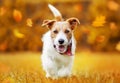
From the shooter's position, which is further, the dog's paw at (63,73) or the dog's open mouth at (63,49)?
the dog's paw at (63,73)

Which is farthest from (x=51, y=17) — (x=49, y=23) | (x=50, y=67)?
(x=50, y=67)

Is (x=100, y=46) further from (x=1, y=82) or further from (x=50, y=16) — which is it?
(x=1, y=82)

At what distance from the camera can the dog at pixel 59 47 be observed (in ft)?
13.8

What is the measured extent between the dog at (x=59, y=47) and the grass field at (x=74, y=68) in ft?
0.27

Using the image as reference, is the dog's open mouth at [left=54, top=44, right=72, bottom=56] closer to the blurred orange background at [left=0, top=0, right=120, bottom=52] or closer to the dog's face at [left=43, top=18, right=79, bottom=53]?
the dog's face at [left=43, top=18, right=79, bottom=53]

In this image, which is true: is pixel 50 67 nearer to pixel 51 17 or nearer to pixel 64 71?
pixel 64 71

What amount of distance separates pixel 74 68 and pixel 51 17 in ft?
1.57

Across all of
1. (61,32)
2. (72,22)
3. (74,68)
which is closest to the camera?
(61,32)

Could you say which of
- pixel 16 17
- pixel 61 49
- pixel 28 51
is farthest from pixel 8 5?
pixel 61 49

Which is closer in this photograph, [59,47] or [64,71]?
[59,47]

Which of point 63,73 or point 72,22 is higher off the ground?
point 72,22

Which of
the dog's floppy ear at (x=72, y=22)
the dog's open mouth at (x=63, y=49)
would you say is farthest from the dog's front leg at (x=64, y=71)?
the dog's floppy ear at (x=72, y=22)

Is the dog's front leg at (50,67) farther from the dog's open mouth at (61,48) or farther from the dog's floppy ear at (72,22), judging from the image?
the dog's floppy ear at (72,22)

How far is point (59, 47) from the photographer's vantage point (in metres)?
4.27
